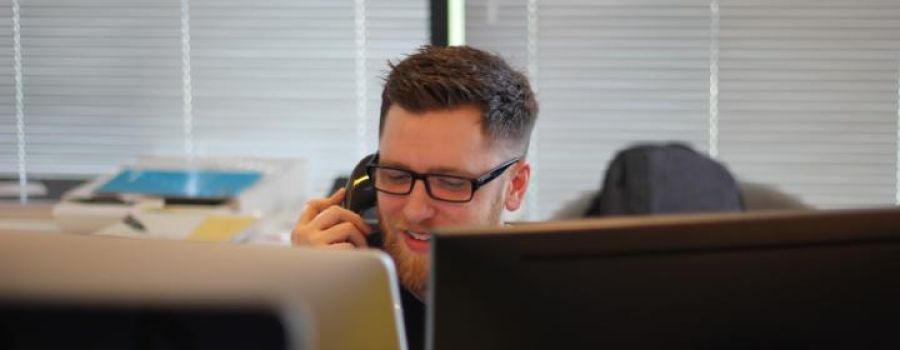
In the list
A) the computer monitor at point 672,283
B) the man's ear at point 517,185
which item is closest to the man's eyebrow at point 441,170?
the man's ear at point 517,185

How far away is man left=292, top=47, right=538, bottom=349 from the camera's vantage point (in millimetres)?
1836

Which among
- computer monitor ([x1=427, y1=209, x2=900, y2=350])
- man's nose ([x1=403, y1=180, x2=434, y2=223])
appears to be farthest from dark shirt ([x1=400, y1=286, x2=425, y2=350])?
computer monitor ([x1=427, y1=209, x2=900, y2=350])

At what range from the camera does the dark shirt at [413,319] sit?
6.05 ft

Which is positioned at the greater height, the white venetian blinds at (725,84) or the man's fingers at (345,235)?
the white venetian blinds at (725,84)

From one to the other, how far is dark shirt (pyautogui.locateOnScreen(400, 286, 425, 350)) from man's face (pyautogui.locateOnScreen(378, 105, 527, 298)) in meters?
0.02

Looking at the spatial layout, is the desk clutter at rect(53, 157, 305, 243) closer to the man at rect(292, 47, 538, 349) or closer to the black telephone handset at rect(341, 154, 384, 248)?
the black telephone handset at rect(341, 154, 384, 248)

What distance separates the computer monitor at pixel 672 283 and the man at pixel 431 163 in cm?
67

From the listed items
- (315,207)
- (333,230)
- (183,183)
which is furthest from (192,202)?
(333,230)

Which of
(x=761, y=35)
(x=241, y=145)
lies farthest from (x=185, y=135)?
(x=761, y=35)

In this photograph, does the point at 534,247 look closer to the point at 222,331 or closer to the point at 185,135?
the point at 222,331

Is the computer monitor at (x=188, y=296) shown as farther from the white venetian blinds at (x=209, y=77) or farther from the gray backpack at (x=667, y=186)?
the white venetian blinds at (x=209, y=77)

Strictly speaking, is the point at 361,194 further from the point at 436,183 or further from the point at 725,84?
the point at 725,84

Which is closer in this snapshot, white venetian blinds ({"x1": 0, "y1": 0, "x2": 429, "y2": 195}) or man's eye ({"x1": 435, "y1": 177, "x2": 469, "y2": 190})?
man's eye ({"x1": 435, "y1": 177, "x2": 469, "y2": 190})

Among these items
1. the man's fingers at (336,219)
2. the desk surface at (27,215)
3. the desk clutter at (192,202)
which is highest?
the man's fingers at (336,219)
